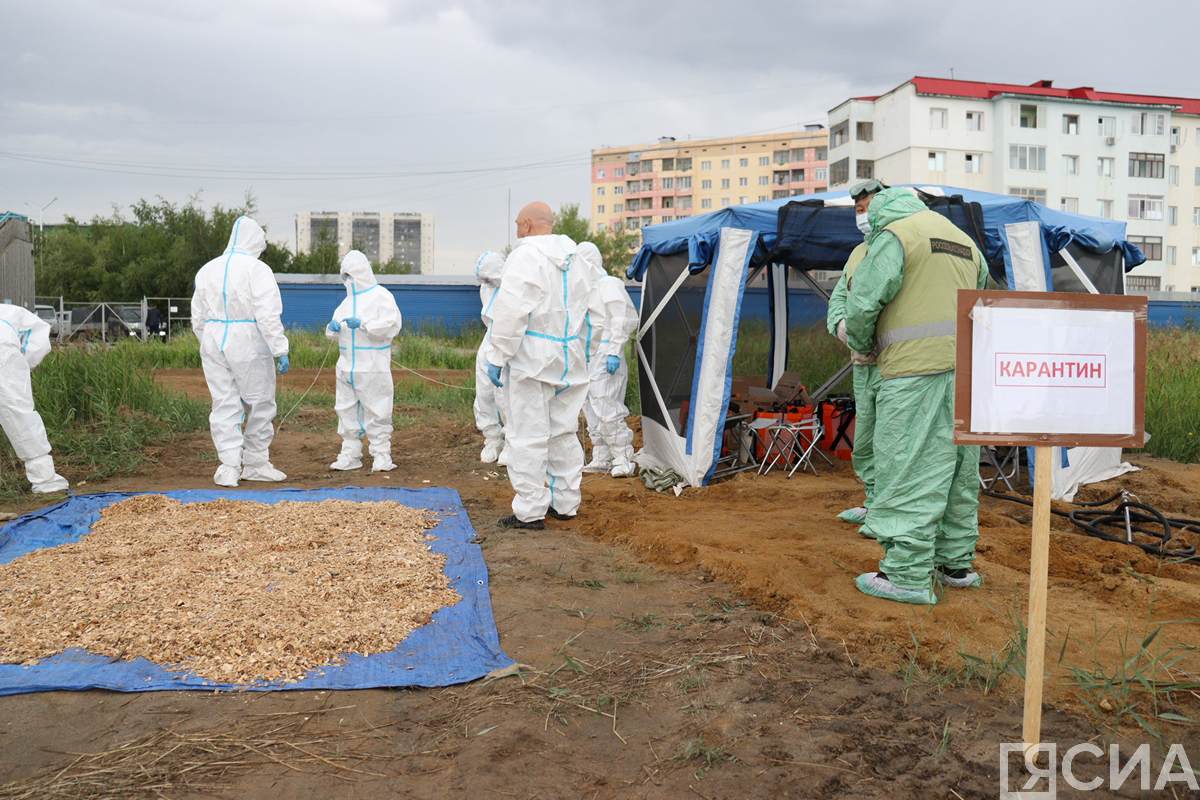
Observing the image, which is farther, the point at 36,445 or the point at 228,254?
the point at 228,254

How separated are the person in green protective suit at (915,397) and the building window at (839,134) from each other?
45.2 metres

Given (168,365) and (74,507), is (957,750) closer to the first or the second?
(74,507)

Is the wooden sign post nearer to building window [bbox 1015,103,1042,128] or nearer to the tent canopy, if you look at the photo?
the tent canopy

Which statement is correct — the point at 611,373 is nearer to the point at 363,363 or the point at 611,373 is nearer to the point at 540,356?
the point at 363,363

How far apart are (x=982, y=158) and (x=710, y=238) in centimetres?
4289

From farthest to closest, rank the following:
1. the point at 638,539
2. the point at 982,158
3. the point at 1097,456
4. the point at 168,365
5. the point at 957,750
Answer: the point at 982,158 → the point at 168,365 → the point at 1097,456 → the point at 638,539 → the point at 957,750

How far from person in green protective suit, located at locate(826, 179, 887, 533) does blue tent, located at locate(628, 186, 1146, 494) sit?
120cm

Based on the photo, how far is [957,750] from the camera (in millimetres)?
2598

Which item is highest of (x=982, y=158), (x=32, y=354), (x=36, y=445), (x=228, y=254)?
(x=982, y=158)

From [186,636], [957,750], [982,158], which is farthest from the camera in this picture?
[982,158]

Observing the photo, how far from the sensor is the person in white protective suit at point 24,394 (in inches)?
254

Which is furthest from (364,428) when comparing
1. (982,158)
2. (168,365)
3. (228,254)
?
(982,158)

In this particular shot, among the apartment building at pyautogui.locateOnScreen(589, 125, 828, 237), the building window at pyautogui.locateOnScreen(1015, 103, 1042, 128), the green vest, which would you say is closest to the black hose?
the green vest

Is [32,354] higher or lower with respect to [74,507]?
higher
